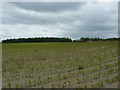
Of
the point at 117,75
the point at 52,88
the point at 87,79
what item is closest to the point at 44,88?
the point at 52,88

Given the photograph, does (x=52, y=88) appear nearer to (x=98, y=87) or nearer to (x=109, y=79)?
(x=98, y=87)

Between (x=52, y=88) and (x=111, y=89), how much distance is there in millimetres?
2261

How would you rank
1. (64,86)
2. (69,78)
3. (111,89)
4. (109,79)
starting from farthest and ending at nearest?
1. (69,78)
2. (109,79)
3. (64,86)
4. (111,89)

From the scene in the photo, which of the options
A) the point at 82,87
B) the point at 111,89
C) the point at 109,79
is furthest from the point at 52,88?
the point at 109,79

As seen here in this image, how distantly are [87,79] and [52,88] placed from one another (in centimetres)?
185

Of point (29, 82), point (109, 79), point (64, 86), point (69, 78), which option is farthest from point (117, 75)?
point (29, 82)

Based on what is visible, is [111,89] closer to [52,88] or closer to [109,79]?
[109,79]

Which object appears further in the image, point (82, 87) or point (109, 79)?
point (109, 79)

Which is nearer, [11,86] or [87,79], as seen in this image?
[11,86]

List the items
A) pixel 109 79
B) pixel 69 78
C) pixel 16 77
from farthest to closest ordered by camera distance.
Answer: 1. pixel 16 77
2. pixel 69 78
3. pixel 109 79

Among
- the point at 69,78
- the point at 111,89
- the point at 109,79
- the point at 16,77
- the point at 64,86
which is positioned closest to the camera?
the point at 111,89

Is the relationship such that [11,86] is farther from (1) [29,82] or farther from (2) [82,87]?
(2) [82,87]

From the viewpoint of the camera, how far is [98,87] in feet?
18.5

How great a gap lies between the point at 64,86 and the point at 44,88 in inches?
32.2
